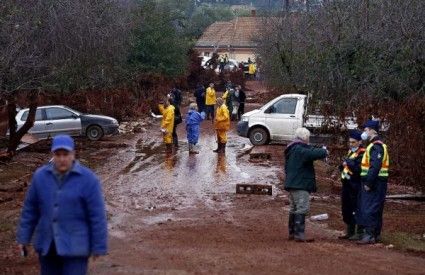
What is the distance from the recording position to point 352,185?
11.3m

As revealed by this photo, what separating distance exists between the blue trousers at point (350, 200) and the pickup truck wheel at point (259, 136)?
14721mm

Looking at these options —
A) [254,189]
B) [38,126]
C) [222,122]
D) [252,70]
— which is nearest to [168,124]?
[222,122]

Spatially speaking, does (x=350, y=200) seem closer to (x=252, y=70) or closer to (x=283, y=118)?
(x=283, y=118)

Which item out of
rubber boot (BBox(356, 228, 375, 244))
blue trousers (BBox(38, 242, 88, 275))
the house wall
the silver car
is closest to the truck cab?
the silver car

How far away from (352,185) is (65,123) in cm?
1781

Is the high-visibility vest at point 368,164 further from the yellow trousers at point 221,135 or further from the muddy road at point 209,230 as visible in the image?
the yellow trousers at point 221,135

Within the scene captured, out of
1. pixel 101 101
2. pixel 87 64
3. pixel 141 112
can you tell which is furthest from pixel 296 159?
pixel 141 112

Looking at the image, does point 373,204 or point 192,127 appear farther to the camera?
point 192,127

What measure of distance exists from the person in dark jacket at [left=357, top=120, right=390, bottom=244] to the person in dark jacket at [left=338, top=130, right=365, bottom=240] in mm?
216

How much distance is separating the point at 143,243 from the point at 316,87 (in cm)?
835

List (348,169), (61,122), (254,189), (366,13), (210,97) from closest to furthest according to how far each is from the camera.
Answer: (348,169) < (254,189) < (366,13) < (61,122) < (210,97)

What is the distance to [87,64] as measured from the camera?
24344mm

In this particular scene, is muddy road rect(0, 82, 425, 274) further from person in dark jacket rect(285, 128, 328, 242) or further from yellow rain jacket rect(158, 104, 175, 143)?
yellow rain jacket rect(158, 104, 175, 143)

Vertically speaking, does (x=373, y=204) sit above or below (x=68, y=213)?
below
